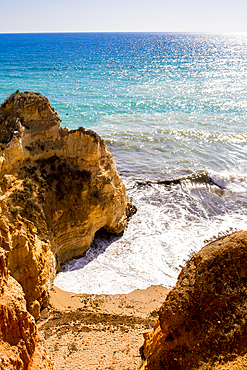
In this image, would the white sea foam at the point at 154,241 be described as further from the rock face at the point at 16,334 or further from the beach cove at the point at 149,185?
the rock face at the point at 16,334

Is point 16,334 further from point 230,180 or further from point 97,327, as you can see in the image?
point 230,180

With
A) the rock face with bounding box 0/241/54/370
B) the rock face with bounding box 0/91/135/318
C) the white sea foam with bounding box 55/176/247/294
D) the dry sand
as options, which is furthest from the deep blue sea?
the rock face with bounding box 0/241/54/370

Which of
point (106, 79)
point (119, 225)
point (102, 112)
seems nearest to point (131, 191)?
point (119, 225)

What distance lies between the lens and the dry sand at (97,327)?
7.70 m

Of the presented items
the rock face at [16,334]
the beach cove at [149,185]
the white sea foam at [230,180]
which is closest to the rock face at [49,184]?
the beach cove at [149,185]

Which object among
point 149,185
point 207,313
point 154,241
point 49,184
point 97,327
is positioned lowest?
point 154,241

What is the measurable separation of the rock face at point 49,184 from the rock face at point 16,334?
337 cm

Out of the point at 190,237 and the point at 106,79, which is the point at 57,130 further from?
the point at 106,79

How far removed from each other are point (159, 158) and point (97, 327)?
19.9m

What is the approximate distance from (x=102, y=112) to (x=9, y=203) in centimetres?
3059

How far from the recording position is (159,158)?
27141 millimetres

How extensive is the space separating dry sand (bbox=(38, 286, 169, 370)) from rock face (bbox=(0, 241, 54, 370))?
1842mm

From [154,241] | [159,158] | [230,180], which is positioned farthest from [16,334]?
[159,158]

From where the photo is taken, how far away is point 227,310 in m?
5.79
